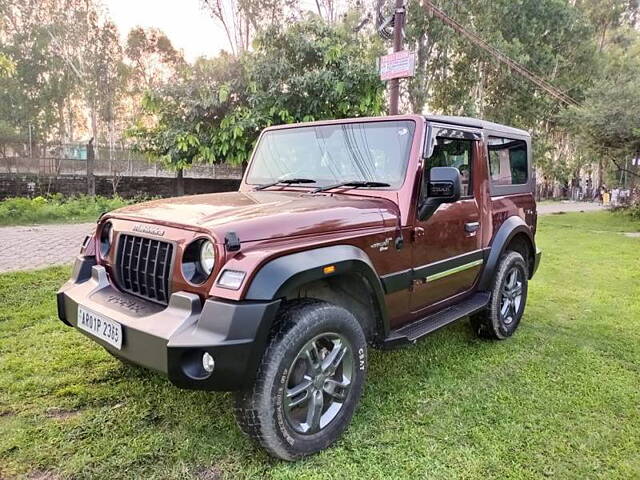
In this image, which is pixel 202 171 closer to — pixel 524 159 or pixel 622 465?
pixel 524 159

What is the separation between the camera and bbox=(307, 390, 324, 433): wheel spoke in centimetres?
236

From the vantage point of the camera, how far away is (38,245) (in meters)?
7.35

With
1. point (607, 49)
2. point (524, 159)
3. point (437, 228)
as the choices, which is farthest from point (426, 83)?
point (437, 228)

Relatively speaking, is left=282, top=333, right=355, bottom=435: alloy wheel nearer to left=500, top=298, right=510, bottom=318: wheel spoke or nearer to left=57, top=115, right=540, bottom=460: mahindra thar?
left=57, top=115, right=540, bottom=460: mahindra thar

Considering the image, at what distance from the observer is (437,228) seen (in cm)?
312

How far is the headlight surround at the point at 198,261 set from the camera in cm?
219

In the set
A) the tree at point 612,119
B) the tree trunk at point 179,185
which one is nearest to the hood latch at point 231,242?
the tree trunk at point 179,185

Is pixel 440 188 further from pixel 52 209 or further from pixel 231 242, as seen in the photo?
pixel 52 209

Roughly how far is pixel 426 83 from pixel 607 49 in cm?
1466

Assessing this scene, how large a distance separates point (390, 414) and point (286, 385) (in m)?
0.89

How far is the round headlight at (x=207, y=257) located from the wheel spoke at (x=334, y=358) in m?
0.78

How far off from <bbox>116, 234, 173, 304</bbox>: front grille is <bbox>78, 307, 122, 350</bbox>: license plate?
223mm

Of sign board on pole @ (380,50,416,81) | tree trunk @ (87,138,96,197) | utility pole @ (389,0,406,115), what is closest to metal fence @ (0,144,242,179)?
tree trunk @ (87,138,96,197)

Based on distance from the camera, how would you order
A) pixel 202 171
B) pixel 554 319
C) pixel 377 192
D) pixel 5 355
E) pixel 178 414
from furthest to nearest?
pixel 202 171, pixel 554 319, pixel 5 355, pixel 377 192, pixel 178 414
